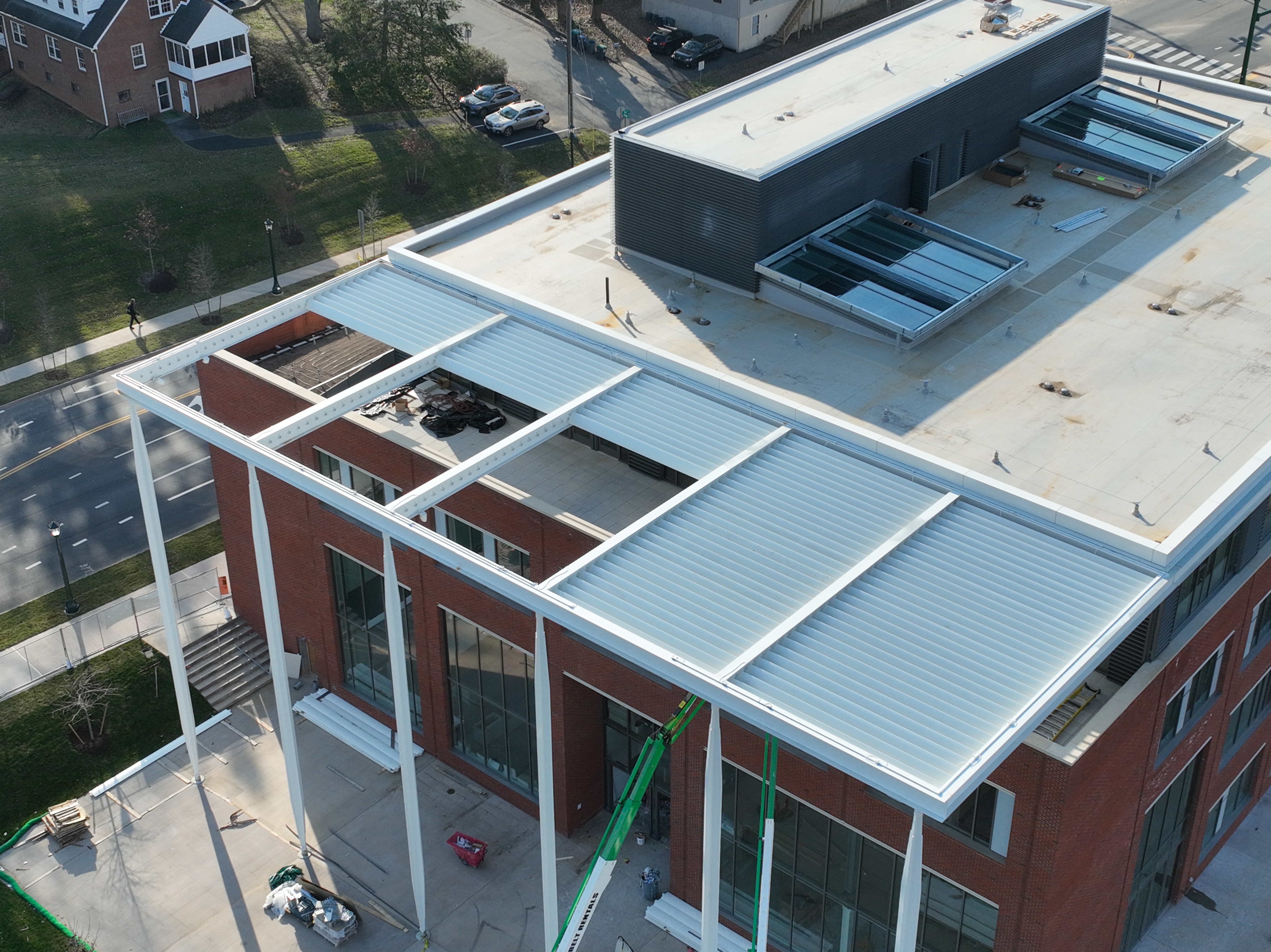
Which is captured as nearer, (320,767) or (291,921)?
(291,921)

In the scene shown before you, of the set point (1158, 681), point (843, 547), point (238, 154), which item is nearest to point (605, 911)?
point (843, 547)

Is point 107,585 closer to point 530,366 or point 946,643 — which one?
point 530,366

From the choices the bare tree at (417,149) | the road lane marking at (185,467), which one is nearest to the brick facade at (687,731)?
the road lane marking at (185,467)

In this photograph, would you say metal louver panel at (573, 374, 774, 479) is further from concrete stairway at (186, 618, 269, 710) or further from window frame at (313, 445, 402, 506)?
concrete stairway at (186, 618, 269, 710)

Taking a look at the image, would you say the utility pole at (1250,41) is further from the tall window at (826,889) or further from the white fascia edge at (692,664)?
the white fascia edge at (692,664)

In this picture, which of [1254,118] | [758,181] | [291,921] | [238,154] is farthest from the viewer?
[238,154]

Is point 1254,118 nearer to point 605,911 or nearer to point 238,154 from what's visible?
point 605,911

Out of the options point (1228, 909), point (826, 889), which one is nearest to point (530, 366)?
point (826, 889)

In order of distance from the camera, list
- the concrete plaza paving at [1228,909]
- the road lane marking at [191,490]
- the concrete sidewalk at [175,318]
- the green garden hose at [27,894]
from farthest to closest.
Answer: the concrete sidewalk at [175,318]
the road lane marking at [191,490]
the green garden hose at [27,894]
the concrete plaza paving at [1228,909]
